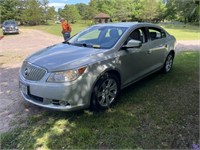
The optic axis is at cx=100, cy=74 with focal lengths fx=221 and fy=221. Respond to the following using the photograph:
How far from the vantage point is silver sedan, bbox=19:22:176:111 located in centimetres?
359

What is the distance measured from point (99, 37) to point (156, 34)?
1.76 metres

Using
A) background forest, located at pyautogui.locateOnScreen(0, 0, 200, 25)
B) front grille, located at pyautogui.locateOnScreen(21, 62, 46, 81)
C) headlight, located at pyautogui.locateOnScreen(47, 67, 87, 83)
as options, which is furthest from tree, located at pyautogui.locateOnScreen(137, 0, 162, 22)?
headlight, located at pyautogui.locateOnScreen(47, 67, 87, 83)

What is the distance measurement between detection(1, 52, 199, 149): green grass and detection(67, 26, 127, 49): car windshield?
124cm

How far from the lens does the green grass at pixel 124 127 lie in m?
3.20

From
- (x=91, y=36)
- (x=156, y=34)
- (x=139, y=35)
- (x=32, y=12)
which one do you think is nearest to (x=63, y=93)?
(x=91, y=36)

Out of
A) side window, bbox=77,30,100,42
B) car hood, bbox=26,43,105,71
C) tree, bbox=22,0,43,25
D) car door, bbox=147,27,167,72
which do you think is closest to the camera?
car hood, bbox=26,43,105,71

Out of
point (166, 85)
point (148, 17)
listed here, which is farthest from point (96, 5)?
point (166, 85)

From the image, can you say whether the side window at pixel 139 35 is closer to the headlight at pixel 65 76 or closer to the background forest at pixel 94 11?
the headlight at pixel 65 76

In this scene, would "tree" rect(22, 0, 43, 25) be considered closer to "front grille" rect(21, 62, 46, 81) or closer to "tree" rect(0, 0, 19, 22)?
"tree" rect(0, 0, 19, 22)

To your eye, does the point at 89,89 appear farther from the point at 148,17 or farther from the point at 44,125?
the point at 148,17

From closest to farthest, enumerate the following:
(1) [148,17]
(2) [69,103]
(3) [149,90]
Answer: (2) [69,103]
(3) [149,90]
(1) [148,17]

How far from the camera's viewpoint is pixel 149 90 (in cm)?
520

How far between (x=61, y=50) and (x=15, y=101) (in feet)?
4.95

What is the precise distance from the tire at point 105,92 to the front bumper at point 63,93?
0.19 meters
